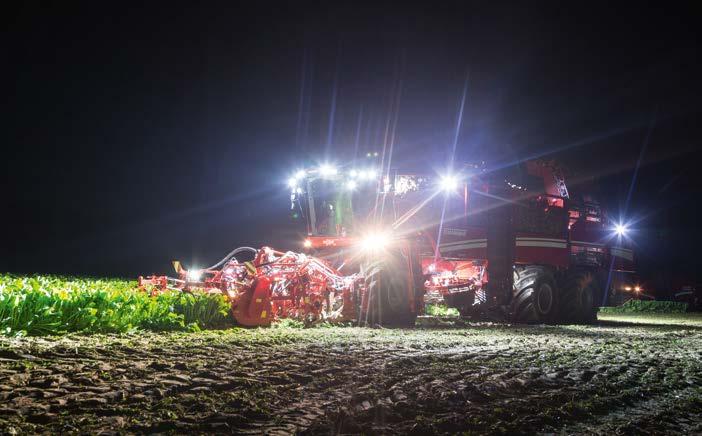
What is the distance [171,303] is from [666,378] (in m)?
7.01

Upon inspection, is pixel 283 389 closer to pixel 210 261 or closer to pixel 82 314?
pixel 82 314

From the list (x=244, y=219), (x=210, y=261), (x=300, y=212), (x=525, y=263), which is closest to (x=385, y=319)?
(x=300, y=212)

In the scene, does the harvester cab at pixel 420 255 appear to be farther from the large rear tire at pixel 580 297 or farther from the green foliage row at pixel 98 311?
the green foliage row at pixel 98 311

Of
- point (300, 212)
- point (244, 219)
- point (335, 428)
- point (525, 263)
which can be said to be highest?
point (244, 219)

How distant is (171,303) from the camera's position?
350 inches

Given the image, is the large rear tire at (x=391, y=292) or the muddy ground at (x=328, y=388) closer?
the muddy ground at (x=328, y=388)

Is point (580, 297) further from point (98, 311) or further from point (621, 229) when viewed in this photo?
point (98, 311)

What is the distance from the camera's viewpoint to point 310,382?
466 cm

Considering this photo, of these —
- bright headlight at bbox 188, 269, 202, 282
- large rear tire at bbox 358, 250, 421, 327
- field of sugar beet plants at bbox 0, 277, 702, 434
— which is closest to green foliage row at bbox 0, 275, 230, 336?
field of sugar beet plants at bbox 0, 277, 702, 434

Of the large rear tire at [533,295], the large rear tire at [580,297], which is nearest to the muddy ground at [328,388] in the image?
the large rear tire at [533,295]

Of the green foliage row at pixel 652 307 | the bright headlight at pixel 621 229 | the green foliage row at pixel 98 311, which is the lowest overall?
the green foliage row at pixel 98 311

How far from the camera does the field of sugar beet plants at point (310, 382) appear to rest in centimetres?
357

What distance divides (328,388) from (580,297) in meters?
11.7

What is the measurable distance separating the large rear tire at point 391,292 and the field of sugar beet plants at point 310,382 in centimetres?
234
